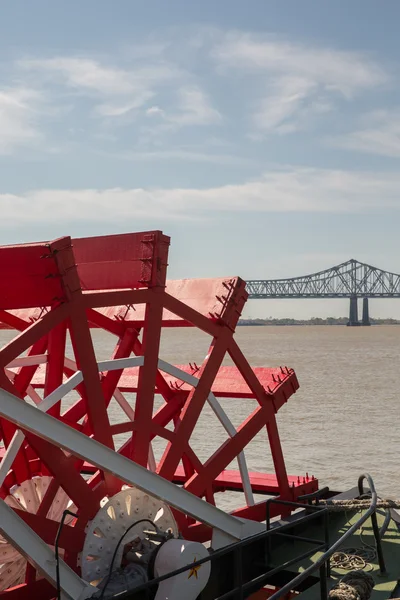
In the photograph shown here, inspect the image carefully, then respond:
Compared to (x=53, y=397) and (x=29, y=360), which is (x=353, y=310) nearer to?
(x=29, y=360)

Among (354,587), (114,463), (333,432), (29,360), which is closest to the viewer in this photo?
(114,463)

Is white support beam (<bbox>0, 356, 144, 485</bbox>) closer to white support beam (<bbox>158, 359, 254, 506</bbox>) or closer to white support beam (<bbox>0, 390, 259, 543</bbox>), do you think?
white support beam (<bbox>158, 359, 254, 506</bbox>)

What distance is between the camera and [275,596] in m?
3.70

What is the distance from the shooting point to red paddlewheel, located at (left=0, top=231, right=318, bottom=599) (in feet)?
13.4

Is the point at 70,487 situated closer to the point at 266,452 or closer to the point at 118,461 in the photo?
the point at 118,461

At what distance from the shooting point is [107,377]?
554cm

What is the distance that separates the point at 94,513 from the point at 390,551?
1928mm

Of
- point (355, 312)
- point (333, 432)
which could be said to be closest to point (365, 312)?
point (355, 312)

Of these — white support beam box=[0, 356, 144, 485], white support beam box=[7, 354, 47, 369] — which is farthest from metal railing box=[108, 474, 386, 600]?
white support beam box=[7, 354, 47, 369]

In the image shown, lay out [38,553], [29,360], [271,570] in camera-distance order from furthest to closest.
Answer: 1. [29,360]
2. [271,570]
3. [38,553]

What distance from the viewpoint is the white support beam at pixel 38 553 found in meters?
3.23

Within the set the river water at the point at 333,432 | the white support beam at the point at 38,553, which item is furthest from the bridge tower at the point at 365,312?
the white support beam at the point at 38,553

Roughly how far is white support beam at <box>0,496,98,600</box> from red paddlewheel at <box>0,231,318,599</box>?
15.1 inches

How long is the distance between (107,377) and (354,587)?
2.14 m
